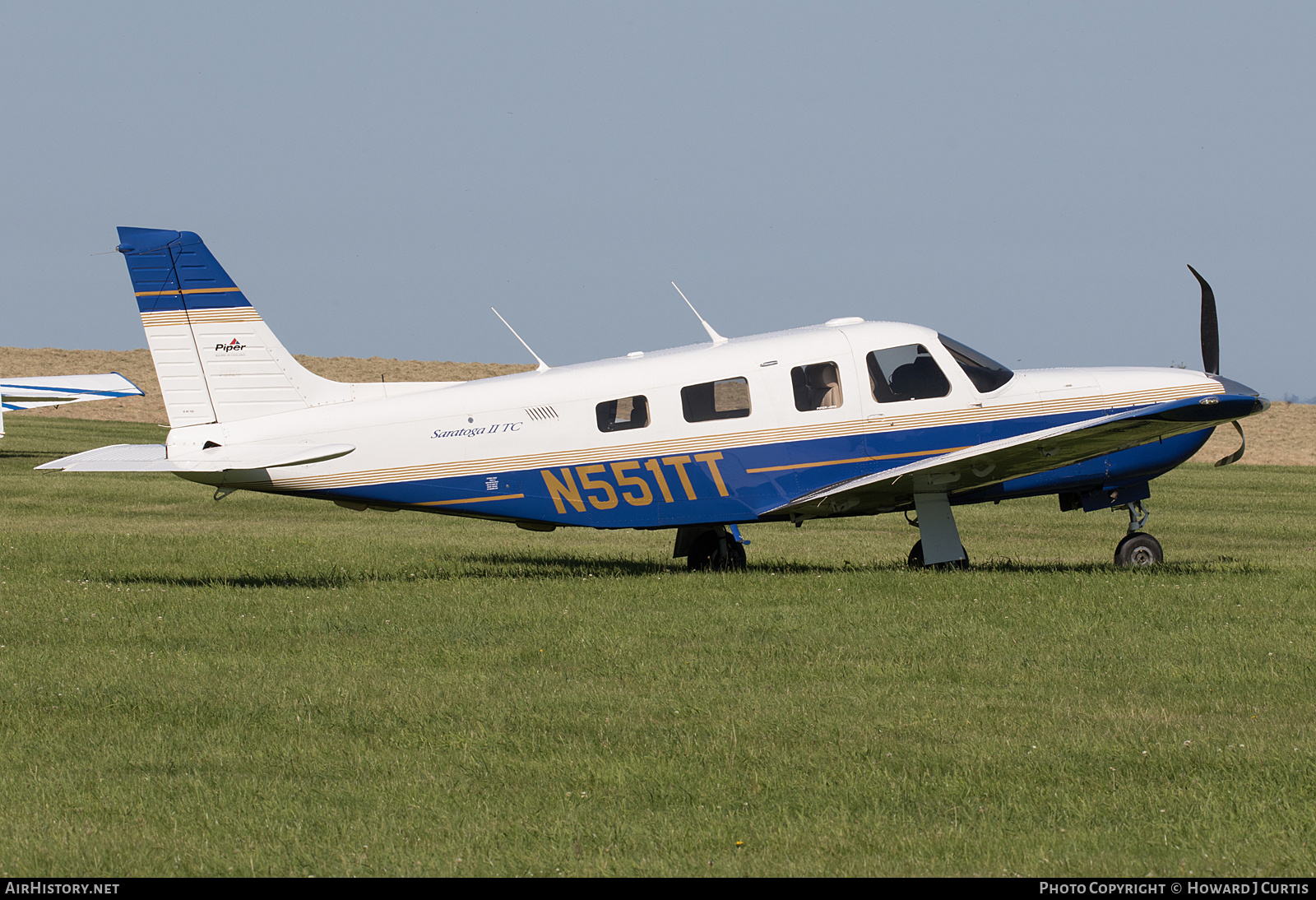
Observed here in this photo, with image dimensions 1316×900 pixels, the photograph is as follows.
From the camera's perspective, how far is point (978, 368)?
13.0 metres

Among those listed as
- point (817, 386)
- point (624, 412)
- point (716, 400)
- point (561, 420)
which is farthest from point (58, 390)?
point (817, 386)

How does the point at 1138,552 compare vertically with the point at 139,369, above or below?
below

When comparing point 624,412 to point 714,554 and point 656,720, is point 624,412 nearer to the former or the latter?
point 714,554

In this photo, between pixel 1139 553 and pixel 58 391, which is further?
pixel 58 391

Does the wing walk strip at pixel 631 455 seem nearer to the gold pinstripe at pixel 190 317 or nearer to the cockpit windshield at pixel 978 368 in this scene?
the cockpit windshield at pixel 978 368

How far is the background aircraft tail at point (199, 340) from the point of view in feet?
40.7

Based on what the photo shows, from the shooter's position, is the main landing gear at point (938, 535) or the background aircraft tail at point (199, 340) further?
the main landing gear at point (938, 535)

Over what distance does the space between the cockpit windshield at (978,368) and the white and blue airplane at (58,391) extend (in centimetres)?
3683

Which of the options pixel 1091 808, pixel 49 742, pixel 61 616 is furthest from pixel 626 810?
pixel 61 616

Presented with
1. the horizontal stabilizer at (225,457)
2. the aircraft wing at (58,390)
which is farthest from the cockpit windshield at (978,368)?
the aircraft wing at (58,390)

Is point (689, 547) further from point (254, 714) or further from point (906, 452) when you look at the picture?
point (254, 714)

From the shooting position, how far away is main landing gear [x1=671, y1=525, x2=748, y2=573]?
46.3 feet

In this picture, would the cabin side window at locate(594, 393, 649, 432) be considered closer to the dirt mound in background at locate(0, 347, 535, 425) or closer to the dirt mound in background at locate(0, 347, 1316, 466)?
the dirt mound in background at locate(0, 347, 1316, 466)

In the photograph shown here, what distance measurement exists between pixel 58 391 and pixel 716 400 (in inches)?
1487
